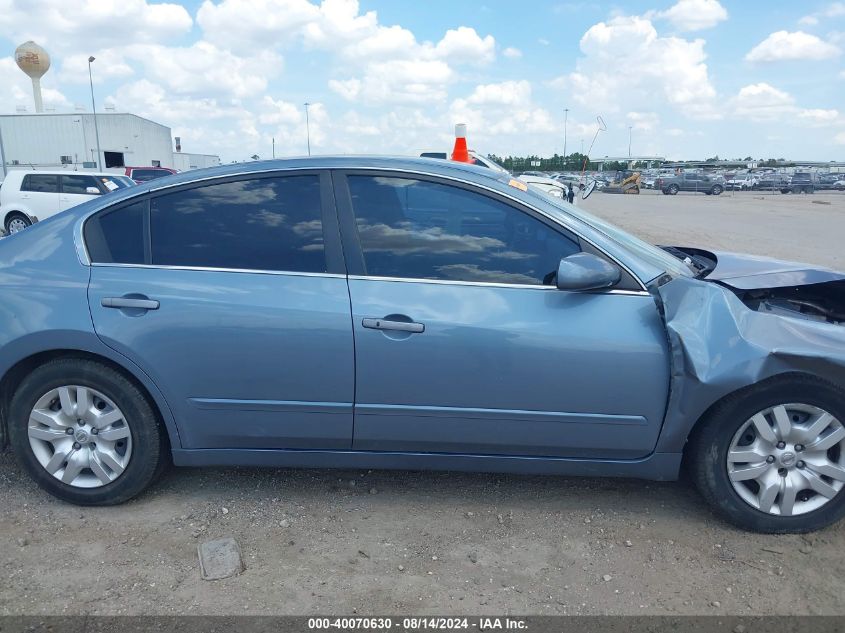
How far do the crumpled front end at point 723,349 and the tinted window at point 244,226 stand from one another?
160 centimetres

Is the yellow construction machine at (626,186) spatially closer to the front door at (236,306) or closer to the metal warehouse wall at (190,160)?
the metal warehouse wall at (190,160)

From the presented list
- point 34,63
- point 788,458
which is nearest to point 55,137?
point 34,63

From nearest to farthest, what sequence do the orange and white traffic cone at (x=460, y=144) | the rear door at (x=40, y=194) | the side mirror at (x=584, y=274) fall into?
the side mirror at (x=584, y=274) < the orange and white traffic cone at (x=460, y=144) < the rear door at (x=40, y=194)

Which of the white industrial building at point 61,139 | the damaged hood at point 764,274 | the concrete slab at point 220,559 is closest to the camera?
the concrete slab at point 220,559

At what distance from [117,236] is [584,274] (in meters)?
2.16

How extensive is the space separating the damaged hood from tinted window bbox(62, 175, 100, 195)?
16342mm

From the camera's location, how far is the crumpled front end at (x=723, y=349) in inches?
105

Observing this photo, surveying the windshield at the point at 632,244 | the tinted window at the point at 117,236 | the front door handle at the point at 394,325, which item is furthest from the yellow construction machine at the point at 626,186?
the tinted window at the point at 117,236

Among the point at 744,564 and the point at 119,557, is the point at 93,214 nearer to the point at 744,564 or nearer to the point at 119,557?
the point at 119,557

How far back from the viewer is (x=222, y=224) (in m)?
3.02

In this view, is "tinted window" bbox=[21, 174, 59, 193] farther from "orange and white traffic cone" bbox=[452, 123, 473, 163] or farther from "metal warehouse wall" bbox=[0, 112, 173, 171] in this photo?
"metal warehouse wall" bbox=[0, 112, 173, 171]

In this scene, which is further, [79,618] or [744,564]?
[744,564]

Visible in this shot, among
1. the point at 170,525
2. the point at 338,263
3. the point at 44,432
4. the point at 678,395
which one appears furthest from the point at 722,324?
the point at 44,432

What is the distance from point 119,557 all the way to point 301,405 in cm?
98
